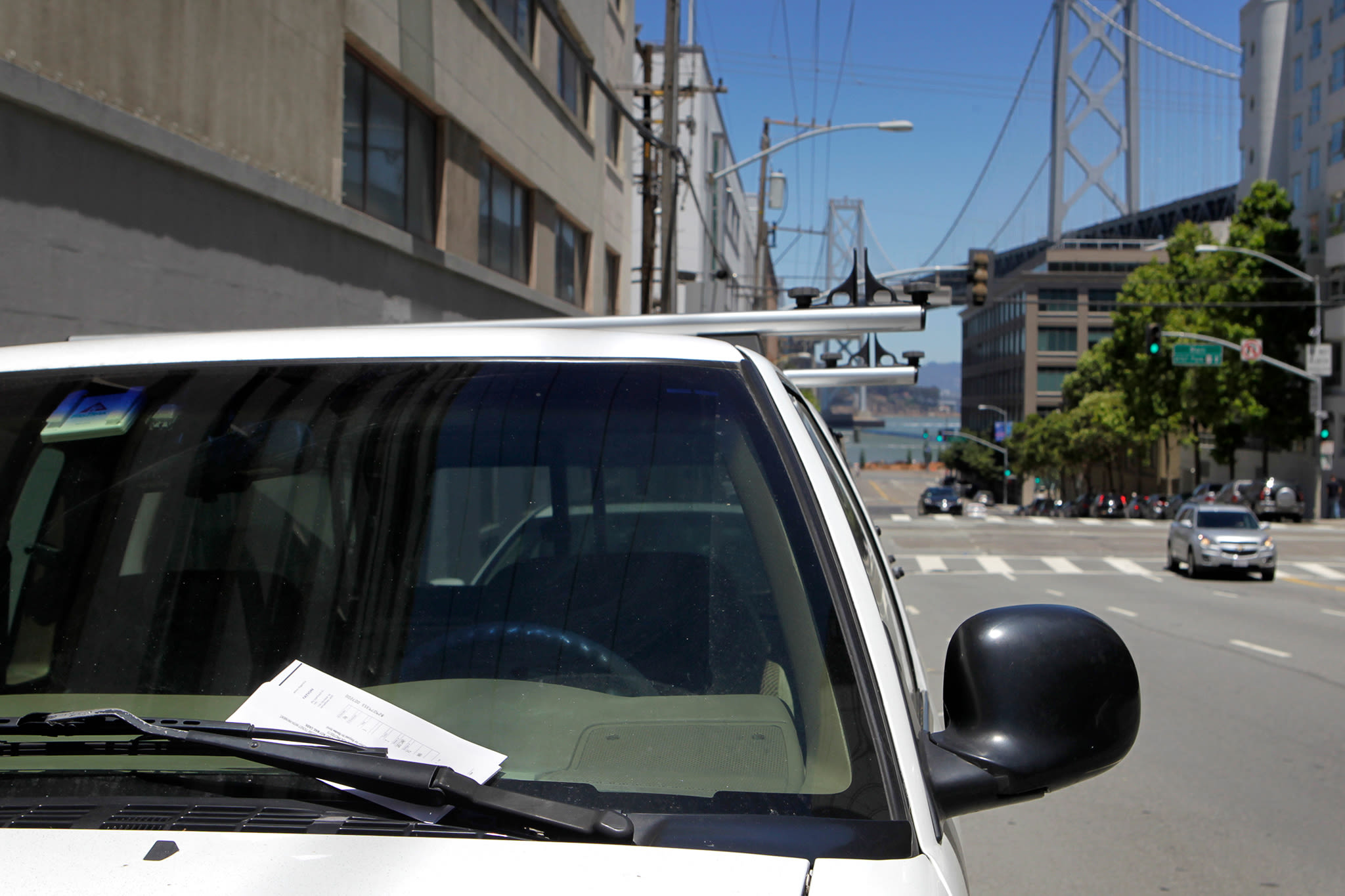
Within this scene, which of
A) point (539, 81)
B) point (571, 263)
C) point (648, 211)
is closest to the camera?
point (539, 81)

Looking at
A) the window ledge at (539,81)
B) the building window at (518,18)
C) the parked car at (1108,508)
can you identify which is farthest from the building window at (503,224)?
the parked car at (1108,508)

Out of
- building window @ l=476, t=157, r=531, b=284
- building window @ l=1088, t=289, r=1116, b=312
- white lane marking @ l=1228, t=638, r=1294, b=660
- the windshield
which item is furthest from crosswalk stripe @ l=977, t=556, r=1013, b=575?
building window @ l=1088, t=289, r=1116, b=312

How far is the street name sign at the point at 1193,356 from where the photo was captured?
43.3 metres

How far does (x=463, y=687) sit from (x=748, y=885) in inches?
26.0

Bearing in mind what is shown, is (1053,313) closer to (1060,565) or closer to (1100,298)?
(1100,298)

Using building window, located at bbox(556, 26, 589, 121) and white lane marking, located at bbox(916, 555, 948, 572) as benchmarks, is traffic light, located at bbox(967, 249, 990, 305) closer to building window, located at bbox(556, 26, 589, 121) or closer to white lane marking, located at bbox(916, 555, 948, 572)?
white lane marking, located at bbox(916, 555, 948, 572)

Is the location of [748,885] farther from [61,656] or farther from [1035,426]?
[1035,426]

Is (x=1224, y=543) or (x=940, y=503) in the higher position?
(x=1224, y=543)

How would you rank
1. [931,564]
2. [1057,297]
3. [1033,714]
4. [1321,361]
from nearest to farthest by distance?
[1033,714], [931,564], [1321,361], [1057,297]

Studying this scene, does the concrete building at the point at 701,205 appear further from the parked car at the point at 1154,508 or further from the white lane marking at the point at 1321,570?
the parked car at the point at 1154,508

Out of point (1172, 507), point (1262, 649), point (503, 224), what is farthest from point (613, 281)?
point (1172, 507)

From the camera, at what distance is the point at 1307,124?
5244 centimetres

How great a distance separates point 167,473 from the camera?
232 cm

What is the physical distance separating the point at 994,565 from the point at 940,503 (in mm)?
37169
